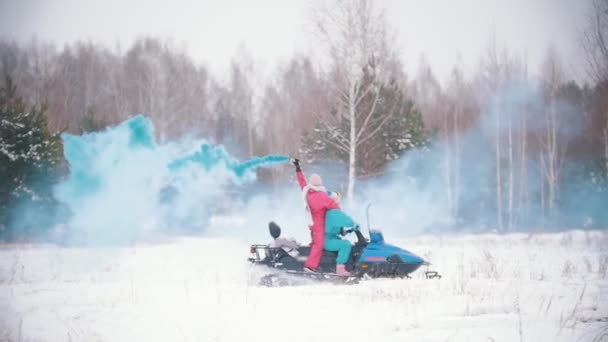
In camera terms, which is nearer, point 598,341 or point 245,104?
point 598,341

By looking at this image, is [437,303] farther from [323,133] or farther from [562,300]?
[323,133]

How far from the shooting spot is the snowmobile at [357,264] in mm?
9055

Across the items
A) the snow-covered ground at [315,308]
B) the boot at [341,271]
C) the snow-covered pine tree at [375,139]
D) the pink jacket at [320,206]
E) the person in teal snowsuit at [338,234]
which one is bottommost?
the snow-covered ground at [315,308]

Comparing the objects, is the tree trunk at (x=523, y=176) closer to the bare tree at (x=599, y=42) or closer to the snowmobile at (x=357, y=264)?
the bare tree at (x=599, y=42)

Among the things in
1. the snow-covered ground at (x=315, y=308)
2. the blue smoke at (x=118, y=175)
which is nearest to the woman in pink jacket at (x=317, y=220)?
the snow-covered ground at (x=315, y=308)

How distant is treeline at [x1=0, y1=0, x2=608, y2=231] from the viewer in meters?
23.5

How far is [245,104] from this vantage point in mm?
48750

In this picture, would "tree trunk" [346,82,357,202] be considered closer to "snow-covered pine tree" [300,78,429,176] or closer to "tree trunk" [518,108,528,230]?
"snow-covered pine tree" [300,78,429,176]

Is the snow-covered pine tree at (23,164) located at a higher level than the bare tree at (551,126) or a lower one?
lower

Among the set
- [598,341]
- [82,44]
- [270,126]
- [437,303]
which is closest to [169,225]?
[437,303]

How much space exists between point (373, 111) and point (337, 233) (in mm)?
14410

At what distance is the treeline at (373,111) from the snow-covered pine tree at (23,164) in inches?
143

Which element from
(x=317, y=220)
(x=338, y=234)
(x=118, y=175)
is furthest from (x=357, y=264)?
(x=118, y=175)

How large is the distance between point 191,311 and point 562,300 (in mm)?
5082
